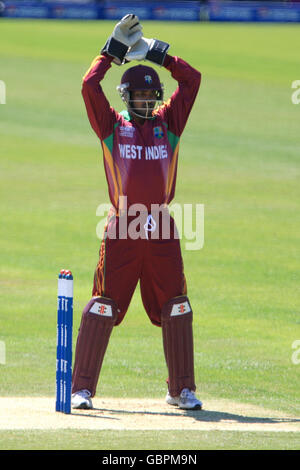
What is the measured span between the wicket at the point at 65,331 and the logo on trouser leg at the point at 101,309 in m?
0.47

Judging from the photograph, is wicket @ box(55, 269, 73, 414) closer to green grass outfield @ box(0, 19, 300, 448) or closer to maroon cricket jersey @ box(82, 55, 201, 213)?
green grass outfield @ box(0, 19, 300, 448)

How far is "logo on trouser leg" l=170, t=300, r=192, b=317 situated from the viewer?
766 centimetres

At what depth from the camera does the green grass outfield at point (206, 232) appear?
8891 mm

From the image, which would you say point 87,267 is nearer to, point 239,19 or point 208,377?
point 208,377

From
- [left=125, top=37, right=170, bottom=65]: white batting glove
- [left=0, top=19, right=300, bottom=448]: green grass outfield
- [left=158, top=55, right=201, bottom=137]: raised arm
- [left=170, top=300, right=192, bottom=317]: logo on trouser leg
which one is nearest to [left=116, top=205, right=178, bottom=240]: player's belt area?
[left=170, top=300, right=192, bottom=317]: logo on trouser leg

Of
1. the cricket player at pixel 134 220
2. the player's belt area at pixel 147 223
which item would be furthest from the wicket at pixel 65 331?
the player's belt area at pixel 147 223

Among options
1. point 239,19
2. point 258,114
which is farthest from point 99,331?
point 239,19

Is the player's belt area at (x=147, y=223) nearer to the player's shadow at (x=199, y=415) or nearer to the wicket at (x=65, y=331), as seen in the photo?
the wicket at (x=65, y=331)

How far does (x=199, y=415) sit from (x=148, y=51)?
257 cm

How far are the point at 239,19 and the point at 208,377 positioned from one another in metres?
42.7

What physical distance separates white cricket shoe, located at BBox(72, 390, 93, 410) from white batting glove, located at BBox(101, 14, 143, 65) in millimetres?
2353

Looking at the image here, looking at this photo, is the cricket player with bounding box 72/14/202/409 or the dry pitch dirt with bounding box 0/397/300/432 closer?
the dry pitch dirt with bounding box 0/397/300/432

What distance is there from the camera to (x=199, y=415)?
7465 mm
